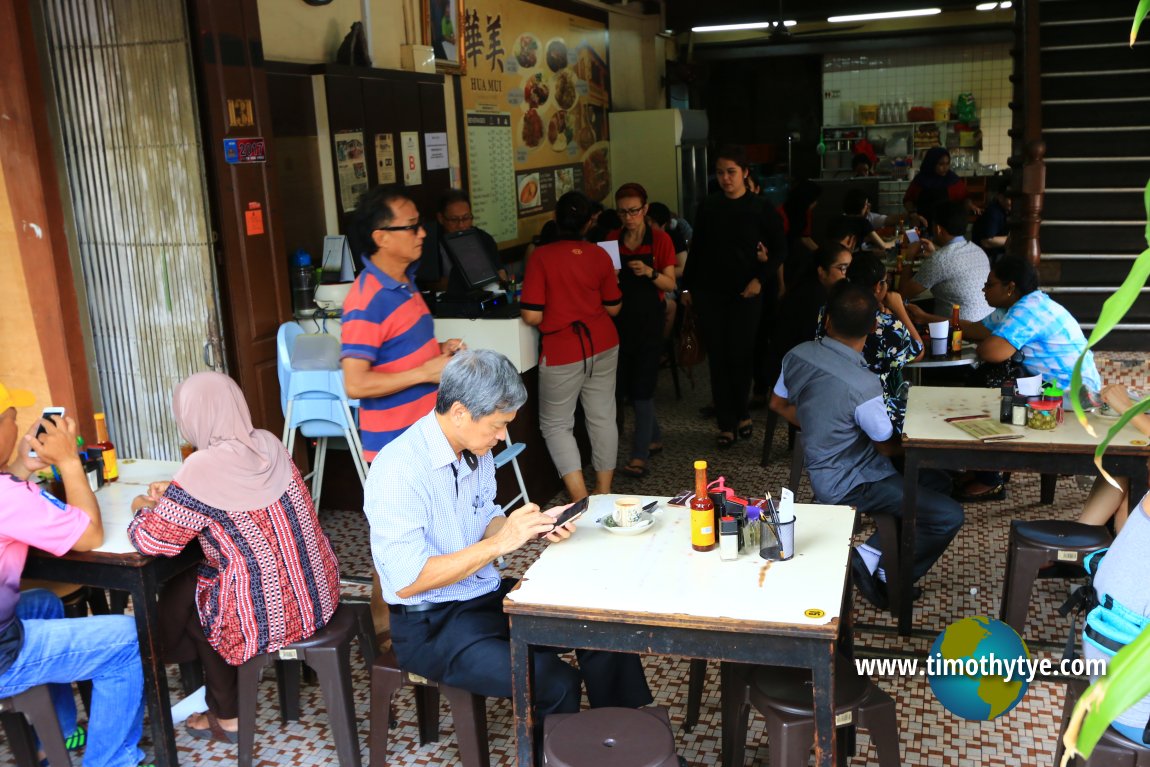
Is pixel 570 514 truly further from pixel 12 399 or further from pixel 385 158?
pixel 385 158

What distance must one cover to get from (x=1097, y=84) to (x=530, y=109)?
172 inches

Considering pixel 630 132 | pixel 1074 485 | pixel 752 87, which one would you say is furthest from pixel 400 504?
pixel 752 87

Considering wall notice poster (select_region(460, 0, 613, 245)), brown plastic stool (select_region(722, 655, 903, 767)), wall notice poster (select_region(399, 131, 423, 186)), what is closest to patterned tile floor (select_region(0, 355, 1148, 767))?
brown plastic stool (select_region(722, 655, 903, 767))

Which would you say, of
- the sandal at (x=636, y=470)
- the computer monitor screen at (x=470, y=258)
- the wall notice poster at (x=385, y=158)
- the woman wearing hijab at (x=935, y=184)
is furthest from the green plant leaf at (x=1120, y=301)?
the woman wearing hijab at (x=935, y=184)

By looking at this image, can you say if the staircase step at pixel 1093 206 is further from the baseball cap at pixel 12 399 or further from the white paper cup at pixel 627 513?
the baseball cap at pixel 12 399

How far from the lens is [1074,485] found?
552cm

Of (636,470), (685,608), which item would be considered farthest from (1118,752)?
(636,470)

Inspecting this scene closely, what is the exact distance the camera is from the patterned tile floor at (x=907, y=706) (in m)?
3.21

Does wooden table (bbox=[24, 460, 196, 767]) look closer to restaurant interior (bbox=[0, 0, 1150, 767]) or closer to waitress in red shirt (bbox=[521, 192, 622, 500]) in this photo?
restaurant interior (bbox=[0, 0, 1150, 767])

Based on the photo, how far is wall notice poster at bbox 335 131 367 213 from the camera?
5.61 metres

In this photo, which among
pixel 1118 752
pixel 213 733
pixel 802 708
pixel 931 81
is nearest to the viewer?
pixel 1118 752

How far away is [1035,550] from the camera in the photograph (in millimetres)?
3568

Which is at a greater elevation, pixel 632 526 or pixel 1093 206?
pixel 1093 206

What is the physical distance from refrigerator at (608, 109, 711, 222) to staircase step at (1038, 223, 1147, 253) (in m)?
3.71
